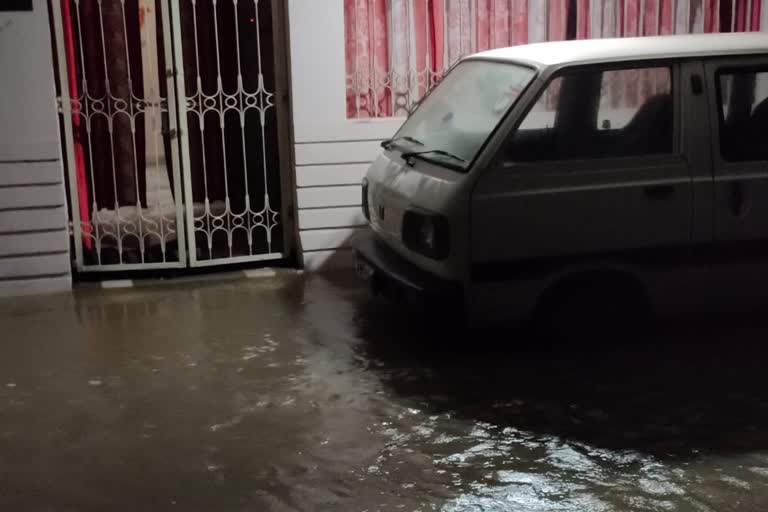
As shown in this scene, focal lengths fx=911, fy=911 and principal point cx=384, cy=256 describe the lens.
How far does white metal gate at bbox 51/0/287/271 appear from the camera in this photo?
6.70m

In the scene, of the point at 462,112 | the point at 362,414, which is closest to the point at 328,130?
the point at 462,112

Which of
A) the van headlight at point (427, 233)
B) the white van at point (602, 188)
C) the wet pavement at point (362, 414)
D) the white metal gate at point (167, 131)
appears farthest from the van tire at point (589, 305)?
the white metal gate at point (167, 131)

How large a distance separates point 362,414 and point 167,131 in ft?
10.8

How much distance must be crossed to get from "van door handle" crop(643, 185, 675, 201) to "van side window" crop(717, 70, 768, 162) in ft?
1.28

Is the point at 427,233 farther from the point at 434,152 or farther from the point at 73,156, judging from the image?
the point at 73,156

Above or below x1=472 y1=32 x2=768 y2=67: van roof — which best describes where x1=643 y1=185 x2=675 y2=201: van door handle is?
below

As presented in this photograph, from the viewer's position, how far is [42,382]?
4895 mm

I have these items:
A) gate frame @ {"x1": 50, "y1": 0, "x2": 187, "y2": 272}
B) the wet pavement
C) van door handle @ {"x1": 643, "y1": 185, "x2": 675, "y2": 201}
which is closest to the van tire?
the wet pavement

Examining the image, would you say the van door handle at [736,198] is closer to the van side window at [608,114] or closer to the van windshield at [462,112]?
the van side window at [608,114]

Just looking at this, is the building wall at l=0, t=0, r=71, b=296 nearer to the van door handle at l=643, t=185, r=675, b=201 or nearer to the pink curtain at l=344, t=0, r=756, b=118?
the pink curtain at l=344, t=0, r=756, b=118

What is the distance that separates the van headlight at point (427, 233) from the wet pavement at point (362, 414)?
65cm

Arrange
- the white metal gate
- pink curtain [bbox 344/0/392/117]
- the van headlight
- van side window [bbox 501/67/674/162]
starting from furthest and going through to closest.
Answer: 1. pink curtain [bbox 344/0/392/117]
2. the white metal gate
3. van side window [bbox 501/67/674/162]
4. the van headlight

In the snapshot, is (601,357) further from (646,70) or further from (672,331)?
(646,70)

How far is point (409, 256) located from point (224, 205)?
2835mm
